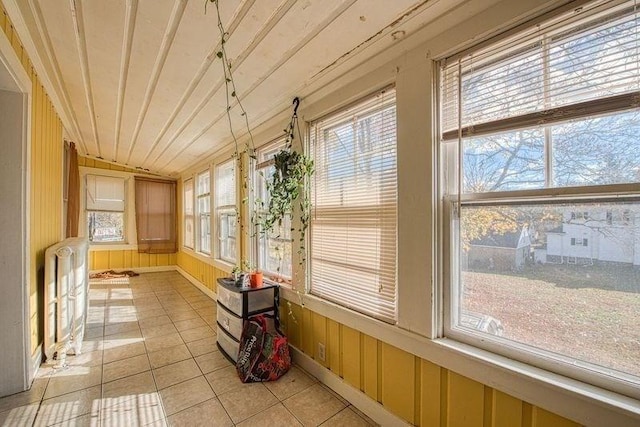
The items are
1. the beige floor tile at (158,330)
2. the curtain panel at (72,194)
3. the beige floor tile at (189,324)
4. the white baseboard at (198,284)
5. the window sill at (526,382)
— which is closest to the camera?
the window sill at (526,382)

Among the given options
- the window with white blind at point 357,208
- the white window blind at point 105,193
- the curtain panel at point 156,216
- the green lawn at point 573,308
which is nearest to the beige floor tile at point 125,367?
the window with white blind at point 357,208

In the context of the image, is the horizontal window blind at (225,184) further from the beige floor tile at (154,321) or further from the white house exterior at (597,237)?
the white house exterior at (597,237)

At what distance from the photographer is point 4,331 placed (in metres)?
1.91

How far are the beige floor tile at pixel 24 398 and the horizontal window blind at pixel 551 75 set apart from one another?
3223 mm

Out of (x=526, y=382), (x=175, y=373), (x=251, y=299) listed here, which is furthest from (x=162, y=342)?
(x=526, y=382)

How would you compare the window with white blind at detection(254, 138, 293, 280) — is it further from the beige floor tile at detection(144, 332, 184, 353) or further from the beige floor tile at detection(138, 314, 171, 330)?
the beige floor tile at detection(138, 314, 171, 330)

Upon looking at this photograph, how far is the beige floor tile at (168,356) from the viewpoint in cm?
245

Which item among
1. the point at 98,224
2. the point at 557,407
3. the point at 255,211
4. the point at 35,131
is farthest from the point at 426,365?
the point at 98,224

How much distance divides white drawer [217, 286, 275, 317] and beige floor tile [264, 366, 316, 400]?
0.59 meters

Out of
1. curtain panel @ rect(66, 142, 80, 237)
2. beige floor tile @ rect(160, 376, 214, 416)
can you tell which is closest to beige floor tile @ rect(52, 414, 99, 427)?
beige floor tile @ rect(160, 376, 214, 416)

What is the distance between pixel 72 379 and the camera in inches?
85.0

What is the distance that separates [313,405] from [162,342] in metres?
1.87

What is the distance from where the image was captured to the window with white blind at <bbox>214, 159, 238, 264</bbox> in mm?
3809

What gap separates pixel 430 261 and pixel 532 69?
3.20 feet
